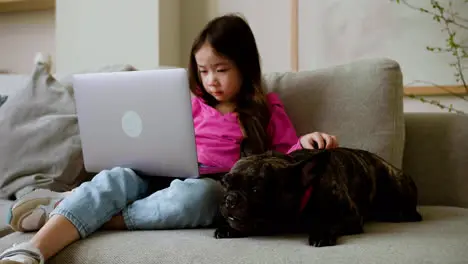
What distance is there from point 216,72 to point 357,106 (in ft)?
1.45

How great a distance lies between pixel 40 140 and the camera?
181cm

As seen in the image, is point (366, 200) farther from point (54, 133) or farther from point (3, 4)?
point (3, 4)

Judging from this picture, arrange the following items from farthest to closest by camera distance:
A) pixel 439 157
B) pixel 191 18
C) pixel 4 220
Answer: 1. pixel 191 18
2. pixel 439 157
3. pixel 4 220

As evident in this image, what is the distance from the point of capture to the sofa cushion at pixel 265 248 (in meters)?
1.00

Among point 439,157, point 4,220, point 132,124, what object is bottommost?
point 4,220

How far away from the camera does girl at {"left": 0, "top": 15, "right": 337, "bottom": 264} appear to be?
3.98 feet

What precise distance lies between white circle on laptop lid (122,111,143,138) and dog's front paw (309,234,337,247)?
1.60ft

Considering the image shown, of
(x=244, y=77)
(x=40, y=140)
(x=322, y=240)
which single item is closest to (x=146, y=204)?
(x=322, y=240)

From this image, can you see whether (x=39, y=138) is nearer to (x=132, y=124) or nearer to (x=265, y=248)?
(x=132, y=124)

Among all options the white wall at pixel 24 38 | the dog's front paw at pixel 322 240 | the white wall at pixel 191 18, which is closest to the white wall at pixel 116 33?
the white wall at pixel 191 18

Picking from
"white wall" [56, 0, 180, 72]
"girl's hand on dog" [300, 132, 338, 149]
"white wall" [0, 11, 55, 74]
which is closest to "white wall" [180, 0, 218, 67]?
"white wall" [56, 0, 180, 72]

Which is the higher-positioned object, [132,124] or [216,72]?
[216,72]

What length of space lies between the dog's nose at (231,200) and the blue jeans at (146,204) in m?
0.17

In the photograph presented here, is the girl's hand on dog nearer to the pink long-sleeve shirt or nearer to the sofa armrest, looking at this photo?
the pink long-sleeve shirt
